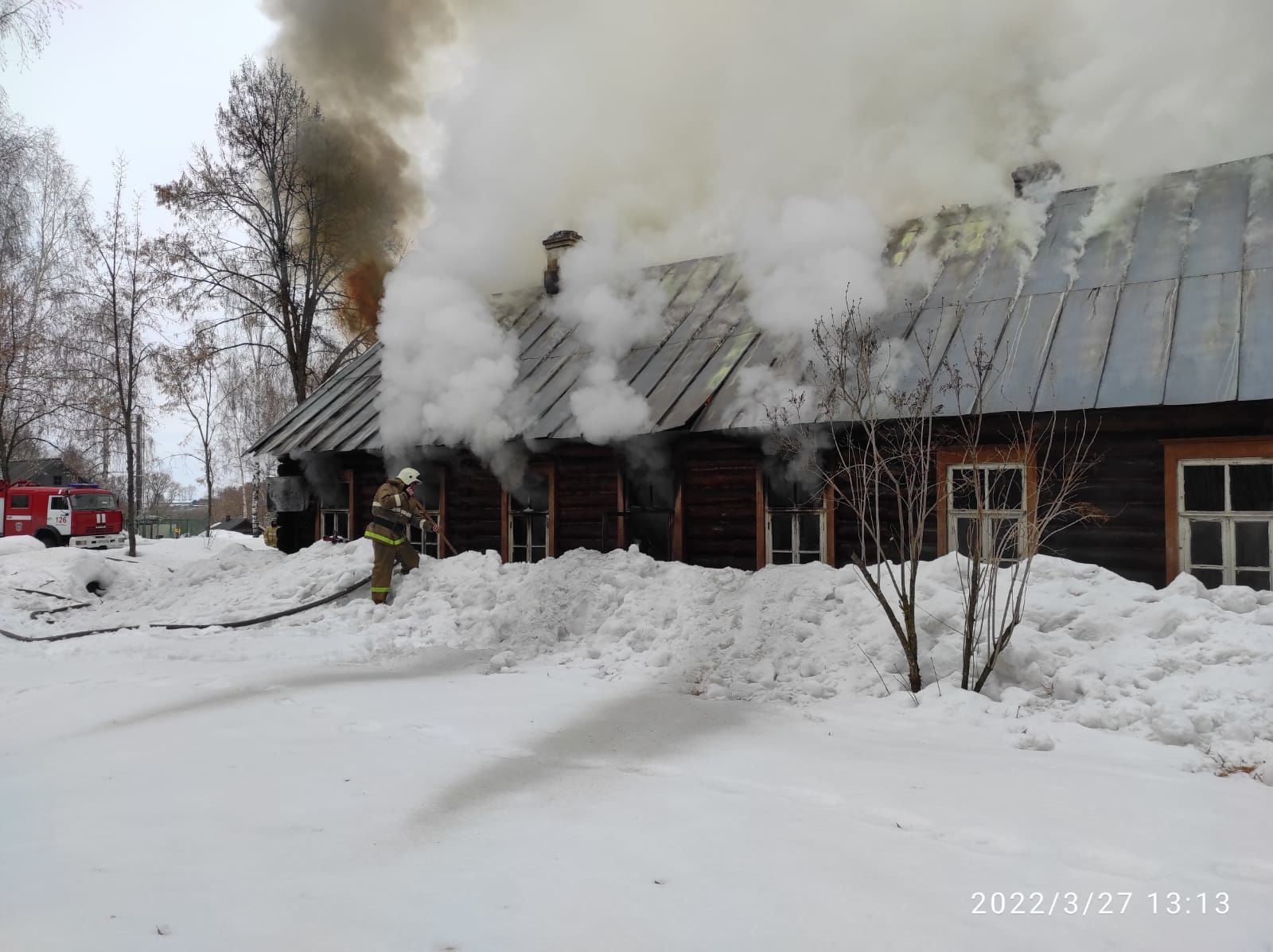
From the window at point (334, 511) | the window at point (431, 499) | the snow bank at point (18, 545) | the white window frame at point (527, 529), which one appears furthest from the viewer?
the snow bank at point (18, 545)

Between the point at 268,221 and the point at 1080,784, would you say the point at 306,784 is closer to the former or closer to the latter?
the point at 1080,784

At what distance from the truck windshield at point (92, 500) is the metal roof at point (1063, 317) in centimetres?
1328

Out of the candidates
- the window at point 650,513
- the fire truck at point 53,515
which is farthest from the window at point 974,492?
the fire truck at point 53,515

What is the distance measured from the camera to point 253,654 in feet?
27.4

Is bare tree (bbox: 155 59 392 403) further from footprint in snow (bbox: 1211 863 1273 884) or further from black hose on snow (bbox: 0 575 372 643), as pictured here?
footprint in snow (bbox: 1211 863 1273 884)

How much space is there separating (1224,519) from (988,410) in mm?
2408

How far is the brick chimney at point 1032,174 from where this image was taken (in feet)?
38.2

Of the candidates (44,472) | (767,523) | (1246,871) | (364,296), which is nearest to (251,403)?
(44,472)

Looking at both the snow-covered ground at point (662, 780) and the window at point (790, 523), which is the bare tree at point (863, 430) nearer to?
the window at point (790, 523)

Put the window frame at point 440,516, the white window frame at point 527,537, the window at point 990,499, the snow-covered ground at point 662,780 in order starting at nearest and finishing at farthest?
the snow-covered ground at point 662,780 → the window at point 990,499 → the white window frame at point 527,537 → the window frame at point 440,516

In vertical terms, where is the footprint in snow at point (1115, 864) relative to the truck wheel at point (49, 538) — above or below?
below

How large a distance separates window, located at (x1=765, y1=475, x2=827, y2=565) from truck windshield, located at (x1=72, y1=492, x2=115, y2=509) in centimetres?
2084

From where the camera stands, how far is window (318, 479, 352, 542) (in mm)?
14570

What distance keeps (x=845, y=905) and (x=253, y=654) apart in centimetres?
702
